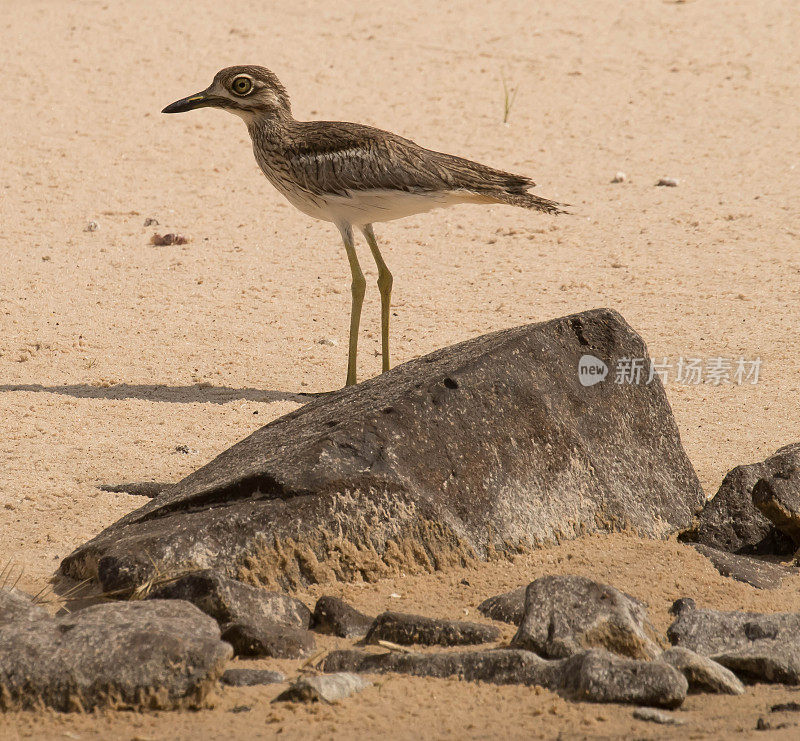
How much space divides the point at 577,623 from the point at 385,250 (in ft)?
17.4

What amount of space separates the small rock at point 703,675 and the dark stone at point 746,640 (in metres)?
0.09

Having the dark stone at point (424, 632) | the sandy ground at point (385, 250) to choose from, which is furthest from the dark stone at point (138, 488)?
the dark stone at point (424, 632)

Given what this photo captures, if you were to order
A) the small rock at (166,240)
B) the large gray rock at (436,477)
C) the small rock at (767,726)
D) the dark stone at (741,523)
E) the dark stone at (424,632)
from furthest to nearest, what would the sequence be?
the small rock at (166,240)
the dark stone at (741,523)
the large gray rock at (436,477)
the dark stone at (424,632)
the small rock at (767,726)

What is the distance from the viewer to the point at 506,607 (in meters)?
3.29

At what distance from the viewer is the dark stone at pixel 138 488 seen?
430 cm

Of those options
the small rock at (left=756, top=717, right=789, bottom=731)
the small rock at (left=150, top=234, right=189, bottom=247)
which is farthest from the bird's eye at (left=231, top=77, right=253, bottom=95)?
the small rock at (left=756, top=717, right=789, bottom=731)

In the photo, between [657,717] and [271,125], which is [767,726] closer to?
[657,717]

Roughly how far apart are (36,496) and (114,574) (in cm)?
112

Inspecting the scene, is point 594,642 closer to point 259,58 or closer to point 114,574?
point 114,574

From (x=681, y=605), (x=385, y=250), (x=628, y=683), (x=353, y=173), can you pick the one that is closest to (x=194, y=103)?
(x=353, y=173)

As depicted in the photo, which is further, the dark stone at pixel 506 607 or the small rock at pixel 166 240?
the small rock at pixel 166 240

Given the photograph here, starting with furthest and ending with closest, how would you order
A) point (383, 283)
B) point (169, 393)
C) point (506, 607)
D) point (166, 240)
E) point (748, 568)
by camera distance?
point (166, 240), point (383, 283), point (169, 393), point (748, 568), point (506, 607)

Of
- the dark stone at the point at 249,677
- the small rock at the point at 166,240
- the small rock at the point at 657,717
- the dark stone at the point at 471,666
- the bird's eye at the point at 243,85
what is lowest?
the small rock at the point at 657,717

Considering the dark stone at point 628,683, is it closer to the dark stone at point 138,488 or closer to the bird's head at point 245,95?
the dark stone at point 138,488
